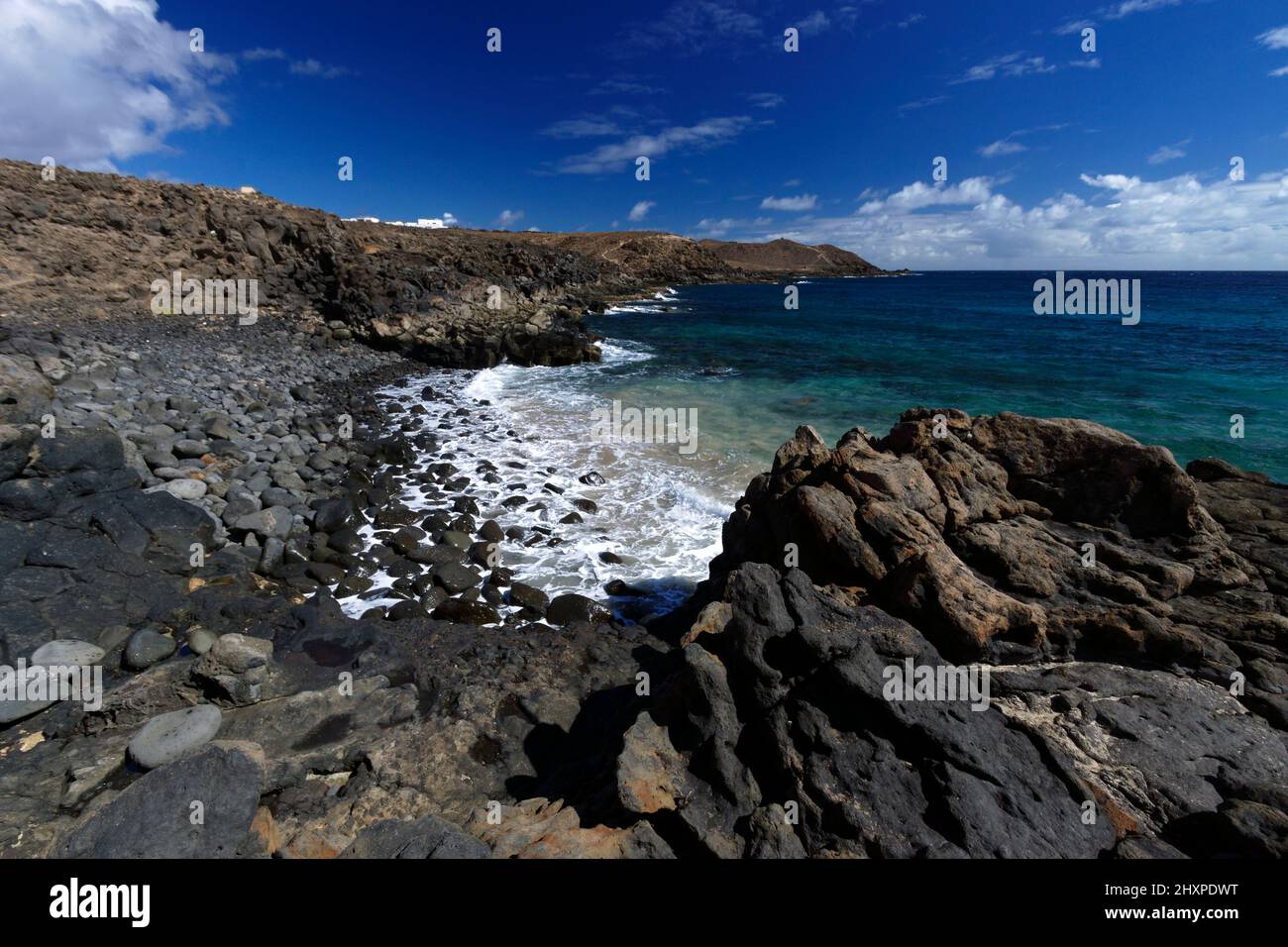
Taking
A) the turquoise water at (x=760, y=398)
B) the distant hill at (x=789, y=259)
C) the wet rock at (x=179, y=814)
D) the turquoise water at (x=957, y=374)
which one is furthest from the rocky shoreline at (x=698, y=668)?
the distant hill at (x=789, y=259)

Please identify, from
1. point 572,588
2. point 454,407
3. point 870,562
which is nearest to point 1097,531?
point 870,562

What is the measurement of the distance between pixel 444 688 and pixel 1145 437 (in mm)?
22710

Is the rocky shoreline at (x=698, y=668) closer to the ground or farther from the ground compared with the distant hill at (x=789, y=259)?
closer to the ground

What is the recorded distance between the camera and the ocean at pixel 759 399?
11102 mm

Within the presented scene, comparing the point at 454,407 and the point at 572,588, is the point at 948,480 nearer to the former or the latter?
→ the point at 572,588

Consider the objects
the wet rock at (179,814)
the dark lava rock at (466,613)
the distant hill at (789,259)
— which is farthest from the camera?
the distant hill at (789,259)

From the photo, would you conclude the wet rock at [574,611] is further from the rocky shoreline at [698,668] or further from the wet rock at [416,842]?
the wet rock at [416,842]

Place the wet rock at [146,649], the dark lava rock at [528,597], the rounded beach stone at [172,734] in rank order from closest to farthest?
the rounded beach stone at [172,734]
the wet rock at [146,649]
the dark lava rock at [528,597]

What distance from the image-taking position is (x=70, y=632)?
6.08 meters

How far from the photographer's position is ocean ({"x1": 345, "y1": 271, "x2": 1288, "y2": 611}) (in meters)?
11.1

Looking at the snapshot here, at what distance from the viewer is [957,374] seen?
91.8 ft

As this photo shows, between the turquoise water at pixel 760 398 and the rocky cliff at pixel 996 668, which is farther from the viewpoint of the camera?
the turquoise water at pixel 760 398

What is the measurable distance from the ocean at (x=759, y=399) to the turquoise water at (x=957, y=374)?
0.14m

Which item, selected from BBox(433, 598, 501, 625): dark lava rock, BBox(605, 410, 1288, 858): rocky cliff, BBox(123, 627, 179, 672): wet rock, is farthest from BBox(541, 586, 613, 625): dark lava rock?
BBox(123, 627, 179, 672): wet rock
